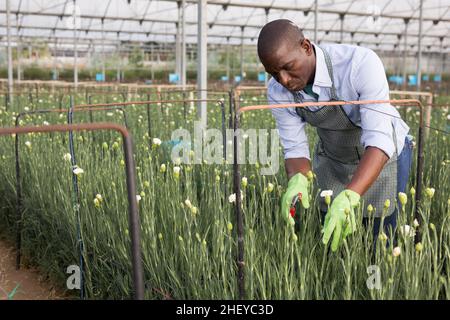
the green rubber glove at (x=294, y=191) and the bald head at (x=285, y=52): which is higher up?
the bald head at (x=285, y=52)

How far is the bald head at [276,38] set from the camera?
1650 millimetres

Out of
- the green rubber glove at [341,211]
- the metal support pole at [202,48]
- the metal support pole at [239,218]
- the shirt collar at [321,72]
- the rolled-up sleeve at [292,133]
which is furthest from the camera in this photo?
the metal support pole at [202,48]

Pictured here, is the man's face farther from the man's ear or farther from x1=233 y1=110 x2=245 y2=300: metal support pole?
x1=233 y1=110 x2=245 y2=300: metal support pole

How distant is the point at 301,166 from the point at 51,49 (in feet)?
75.5

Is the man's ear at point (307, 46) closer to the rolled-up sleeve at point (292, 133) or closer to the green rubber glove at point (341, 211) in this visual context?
the rolled-up sleeve at point (292, 133)

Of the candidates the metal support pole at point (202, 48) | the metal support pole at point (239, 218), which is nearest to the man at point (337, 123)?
the metal support pole at point (239, 218)

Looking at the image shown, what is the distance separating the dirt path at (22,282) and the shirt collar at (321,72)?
163 centimetres

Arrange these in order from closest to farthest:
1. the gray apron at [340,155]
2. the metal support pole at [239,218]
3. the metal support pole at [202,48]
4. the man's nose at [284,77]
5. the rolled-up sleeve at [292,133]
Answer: the metal support pole at [239,218] < the man's nose at [284,77] < the gray apron at [340,155] < the rolled-up sleeve at [292,133] < the metal support pole at [202,48]

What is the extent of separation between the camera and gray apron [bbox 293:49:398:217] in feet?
6.57

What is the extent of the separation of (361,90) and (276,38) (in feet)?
1.26

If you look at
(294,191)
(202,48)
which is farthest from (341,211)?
(202,48)

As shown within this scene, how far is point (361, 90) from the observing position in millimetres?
1832

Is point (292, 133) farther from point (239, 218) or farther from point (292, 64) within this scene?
point (239, 218)
